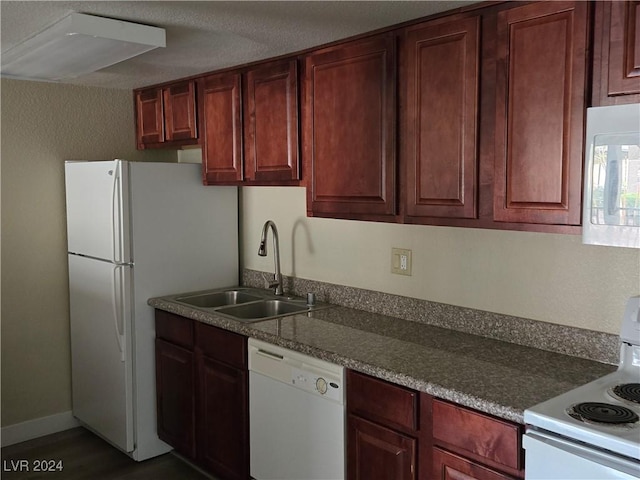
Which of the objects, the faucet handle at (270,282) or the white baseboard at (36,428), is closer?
the faucet handle at (270,282)

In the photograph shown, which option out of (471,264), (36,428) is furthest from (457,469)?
(36,428)

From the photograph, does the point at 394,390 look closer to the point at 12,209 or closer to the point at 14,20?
the point at 14,20

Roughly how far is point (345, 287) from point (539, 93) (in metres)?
1.52

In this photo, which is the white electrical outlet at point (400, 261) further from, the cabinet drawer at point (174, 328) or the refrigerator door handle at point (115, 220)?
the refrigerator door handle at point (115, 220)

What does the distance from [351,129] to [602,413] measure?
1453mm

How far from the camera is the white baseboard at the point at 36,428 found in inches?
145

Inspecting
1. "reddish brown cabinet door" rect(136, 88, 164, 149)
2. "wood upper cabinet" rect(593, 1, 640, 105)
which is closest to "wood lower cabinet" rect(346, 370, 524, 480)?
"wood upper cabinet" rect(593, 1, 640, 105)

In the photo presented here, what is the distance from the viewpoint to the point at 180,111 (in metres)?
3.62

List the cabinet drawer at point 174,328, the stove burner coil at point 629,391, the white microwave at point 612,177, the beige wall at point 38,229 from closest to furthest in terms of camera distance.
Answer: the white microwave at point 612,177
the stove burner coil at point 629,391
the cabinet drawer at point 174,328
the beige wall at point 38,229

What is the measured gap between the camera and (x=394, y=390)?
2.15 metres

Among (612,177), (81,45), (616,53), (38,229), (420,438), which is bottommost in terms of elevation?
(420,438)

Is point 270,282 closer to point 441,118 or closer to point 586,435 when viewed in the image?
point 441,118

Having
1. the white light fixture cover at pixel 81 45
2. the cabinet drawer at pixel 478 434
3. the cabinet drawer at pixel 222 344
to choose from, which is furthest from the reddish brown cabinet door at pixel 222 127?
the cabinet drawer at pixel 478 434

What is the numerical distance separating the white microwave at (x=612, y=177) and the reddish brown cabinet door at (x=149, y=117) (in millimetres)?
2690
